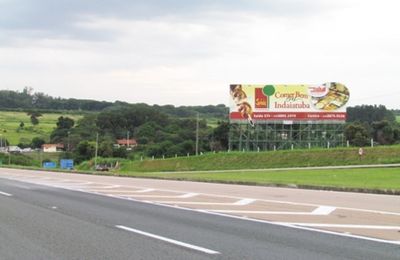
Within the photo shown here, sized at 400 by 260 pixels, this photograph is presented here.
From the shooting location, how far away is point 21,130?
144m

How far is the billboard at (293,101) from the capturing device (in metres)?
74.1

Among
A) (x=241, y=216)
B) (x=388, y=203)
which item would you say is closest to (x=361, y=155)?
(x=388, y=203)

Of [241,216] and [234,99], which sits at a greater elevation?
[234,99]

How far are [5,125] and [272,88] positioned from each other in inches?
3637

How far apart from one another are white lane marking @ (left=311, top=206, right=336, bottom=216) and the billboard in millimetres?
58846

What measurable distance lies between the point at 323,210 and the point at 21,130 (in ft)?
450

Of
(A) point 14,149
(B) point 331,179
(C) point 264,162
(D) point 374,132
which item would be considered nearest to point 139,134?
(A) point 14,149

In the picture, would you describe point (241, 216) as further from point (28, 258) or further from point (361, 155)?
point (361, 155)

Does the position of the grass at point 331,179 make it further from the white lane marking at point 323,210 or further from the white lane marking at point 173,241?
the white lane marking at point 173,241

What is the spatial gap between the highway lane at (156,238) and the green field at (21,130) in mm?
128918

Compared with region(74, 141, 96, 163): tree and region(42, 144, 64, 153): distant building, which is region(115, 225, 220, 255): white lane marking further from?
region(42, 144, 64, 153): distant building

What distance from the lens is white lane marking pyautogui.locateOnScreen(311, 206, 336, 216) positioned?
14.8 metres

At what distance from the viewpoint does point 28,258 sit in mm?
8883

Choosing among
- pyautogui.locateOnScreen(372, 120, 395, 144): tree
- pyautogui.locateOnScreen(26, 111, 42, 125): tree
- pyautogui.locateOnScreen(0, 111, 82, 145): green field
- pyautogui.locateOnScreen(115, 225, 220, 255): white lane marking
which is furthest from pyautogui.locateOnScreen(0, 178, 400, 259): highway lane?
pyautogui.locateOnScreen(26, 111, 42, 125): tree
